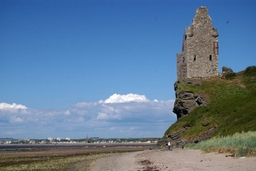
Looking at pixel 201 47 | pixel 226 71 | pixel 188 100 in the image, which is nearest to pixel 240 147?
pixel 188 100

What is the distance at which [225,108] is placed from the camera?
4556 centimetres

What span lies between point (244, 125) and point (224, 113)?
8552 mm

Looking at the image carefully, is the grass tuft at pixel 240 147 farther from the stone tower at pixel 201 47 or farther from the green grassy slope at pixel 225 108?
the stone tower at pixel 201 47

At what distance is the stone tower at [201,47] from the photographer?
5394 centimetres

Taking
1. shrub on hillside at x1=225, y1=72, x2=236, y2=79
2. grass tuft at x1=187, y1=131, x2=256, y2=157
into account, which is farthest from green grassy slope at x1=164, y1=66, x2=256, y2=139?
grass tuft at x1=187, y1=131, x2=256, y2=157

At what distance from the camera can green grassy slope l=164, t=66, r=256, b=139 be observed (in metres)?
38.8

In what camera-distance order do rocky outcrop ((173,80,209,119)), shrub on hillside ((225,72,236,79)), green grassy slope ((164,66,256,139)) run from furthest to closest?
shrub on hillside ((225,72,236,79)) → rocky outcrop ((173,80,209,119)) → green grassy slope ((164,66,256,139))

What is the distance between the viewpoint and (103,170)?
88.9 ft

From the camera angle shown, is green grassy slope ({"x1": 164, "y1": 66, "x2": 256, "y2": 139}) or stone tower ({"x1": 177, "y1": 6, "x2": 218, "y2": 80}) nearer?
green grassy slope ({"x1": 164, "y1": 66, "x2": 256, "y2": 139})

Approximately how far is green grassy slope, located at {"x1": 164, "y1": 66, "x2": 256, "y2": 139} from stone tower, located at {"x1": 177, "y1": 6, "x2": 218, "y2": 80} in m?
2.01

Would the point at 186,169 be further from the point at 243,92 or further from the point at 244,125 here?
the point at 243,92

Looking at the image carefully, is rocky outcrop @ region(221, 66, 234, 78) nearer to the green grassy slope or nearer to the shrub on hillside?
the shrub on hillside

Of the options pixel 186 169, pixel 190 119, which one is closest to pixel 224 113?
pixel 190 119

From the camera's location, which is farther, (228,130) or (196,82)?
(196,82)
